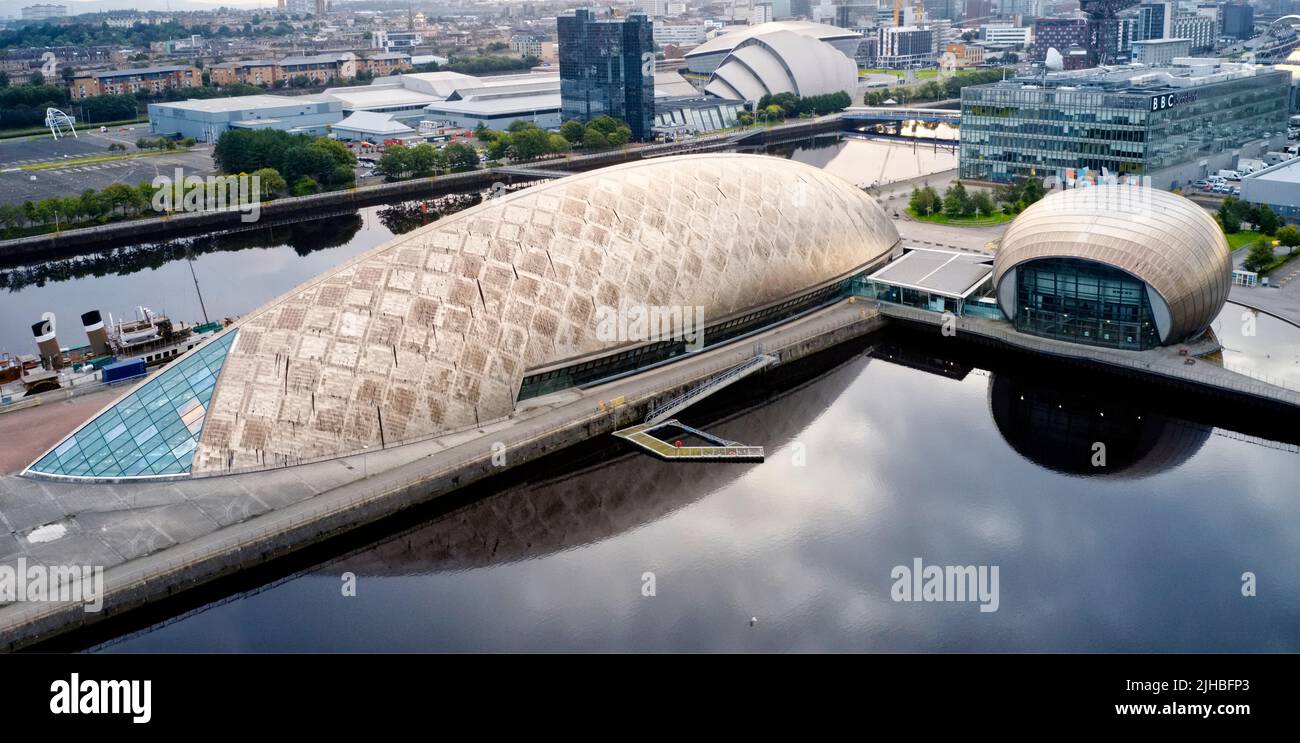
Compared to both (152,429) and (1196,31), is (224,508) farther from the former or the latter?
(1196,31)

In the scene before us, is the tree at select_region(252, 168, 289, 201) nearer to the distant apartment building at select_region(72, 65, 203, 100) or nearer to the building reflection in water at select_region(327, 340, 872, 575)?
the building reflection in water at select_region(327, 340, 872, 575)

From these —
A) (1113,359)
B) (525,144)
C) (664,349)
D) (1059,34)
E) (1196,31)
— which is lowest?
(1113,359)

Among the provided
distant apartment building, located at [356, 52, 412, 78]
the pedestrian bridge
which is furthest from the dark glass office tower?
distant apartment building, located at [356, 52, 412, 78]

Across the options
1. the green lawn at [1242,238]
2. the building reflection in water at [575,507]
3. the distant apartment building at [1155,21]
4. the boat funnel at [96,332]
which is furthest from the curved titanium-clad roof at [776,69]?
the building reflection in water at [575,507]

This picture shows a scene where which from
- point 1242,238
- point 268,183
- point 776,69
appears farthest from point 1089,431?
point 776,69

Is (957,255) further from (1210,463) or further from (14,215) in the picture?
(14,215)

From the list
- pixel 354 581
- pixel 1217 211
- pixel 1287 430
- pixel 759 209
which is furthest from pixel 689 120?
pixel 354 581
